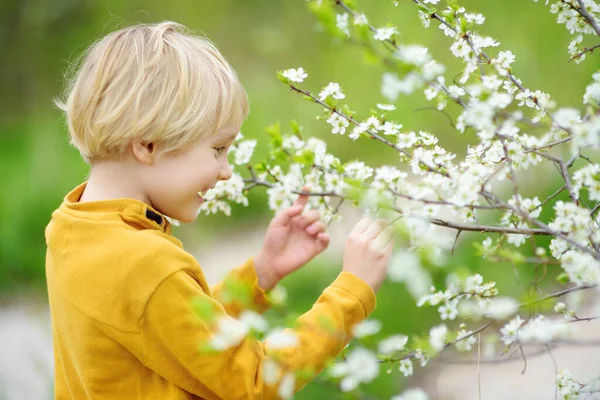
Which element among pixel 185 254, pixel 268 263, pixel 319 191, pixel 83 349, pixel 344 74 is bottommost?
pixel 83 349

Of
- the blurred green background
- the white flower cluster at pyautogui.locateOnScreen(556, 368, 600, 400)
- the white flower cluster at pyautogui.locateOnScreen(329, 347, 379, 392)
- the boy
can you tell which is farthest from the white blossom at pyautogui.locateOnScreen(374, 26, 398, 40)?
the blurred green background

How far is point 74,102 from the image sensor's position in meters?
1.36

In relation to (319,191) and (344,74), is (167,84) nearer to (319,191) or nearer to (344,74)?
(319,191)

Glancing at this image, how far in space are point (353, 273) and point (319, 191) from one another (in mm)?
258

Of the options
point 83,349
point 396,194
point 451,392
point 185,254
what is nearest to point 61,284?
point 83,349

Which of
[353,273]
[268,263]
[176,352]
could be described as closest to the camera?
[176,352]

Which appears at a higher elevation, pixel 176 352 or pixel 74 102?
pixel 74 102

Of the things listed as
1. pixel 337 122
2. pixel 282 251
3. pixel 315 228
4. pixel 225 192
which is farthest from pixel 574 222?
pixel 225 192

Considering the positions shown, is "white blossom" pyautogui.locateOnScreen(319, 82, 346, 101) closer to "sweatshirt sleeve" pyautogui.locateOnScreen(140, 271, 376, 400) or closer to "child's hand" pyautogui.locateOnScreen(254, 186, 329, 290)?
"child's hand" pyautogui.locateOnScreen(254, 186, 329, 290)

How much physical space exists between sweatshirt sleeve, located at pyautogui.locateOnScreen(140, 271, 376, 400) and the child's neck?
0.23 meters

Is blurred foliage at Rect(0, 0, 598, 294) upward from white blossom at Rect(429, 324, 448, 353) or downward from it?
upward

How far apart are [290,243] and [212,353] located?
470mm

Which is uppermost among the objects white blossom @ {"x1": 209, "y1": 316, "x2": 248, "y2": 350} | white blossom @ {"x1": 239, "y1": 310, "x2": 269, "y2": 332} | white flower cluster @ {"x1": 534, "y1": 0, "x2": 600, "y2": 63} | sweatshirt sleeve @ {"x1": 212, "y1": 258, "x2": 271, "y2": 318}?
white flower cluster @ {"x1": 534, "y1": 0, "x2": 600, "y2": 63}

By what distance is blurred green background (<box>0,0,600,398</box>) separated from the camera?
3416 millimetres
